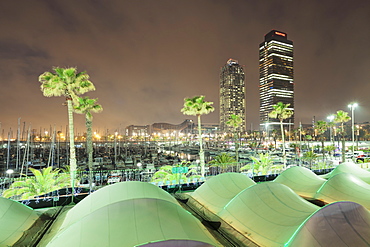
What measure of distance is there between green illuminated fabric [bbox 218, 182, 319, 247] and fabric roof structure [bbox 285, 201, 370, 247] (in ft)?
2.26

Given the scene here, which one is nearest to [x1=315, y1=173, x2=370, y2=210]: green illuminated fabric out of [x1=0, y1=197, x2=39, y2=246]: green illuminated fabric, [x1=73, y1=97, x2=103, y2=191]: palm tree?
[x1=0, y1=197, x2=39, y2=246]: green illuminated fabric

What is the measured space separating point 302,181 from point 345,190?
2.91 m

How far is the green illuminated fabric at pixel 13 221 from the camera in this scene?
6.00 m

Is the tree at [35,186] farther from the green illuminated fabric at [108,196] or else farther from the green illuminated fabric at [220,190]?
the green illuminated fabric at [220,190]

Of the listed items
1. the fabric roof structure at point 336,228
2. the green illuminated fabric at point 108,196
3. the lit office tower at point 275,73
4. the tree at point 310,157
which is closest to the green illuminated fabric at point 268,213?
the fabric roof structure at point 336,228

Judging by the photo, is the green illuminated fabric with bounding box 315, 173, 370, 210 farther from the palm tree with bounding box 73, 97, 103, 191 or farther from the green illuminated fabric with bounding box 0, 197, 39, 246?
the palm tree with bounding box 73, 97, 103, 191

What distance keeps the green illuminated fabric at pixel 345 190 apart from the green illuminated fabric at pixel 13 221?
42.3ft

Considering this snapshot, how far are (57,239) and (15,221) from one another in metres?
4.64

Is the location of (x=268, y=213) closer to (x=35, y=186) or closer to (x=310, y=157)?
(x=35, y=186)

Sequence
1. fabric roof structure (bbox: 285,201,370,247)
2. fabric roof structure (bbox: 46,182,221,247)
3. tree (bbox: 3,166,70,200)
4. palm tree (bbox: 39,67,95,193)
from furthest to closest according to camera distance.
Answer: palm tree (bbox: 39,67,95,193) < tree (bbox: 3,166,70,200) < fabric roof structure (bbox: 285,201,370,247) < fabric roof structure (bbox: 46,182,221,247)

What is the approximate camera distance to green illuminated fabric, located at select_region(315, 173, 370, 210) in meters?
8.70

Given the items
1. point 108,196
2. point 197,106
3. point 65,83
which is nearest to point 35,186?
point 65,83

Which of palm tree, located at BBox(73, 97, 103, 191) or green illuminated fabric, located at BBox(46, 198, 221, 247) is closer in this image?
green illuminated fabric, located at BBox(46, 198, 221, 247)

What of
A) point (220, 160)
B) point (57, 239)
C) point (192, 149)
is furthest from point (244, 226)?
point (192, 149)
